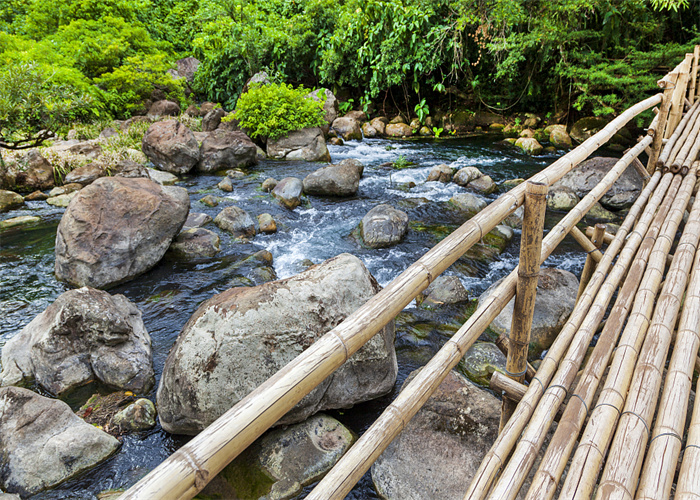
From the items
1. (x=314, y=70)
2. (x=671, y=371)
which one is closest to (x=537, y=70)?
(x=314, y=70)

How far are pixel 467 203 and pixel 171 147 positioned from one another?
6048mm

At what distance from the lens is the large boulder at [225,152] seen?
29.2ft

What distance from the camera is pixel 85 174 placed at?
8023 mm

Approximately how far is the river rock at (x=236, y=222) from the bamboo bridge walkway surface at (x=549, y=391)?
458 centimetres

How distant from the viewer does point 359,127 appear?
1236cm

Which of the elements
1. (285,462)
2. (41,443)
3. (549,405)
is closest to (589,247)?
(549,405)

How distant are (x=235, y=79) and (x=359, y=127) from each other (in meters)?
5.67

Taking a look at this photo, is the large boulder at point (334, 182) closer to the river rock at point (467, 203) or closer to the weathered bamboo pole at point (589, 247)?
the river rock at point (467, 203)

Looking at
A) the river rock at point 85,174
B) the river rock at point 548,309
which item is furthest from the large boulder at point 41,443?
the river rock at point 85,174

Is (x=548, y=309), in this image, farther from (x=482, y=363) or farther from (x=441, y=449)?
→ (x=441, y=449)

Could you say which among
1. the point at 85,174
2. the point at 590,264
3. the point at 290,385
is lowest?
the point at 85,174

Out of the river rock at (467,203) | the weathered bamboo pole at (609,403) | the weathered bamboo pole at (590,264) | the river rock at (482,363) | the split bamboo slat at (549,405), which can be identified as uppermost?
the weathered bamboo pole at (609,403)

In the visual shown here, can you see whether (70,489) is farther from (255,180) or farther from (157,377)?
(255,180)

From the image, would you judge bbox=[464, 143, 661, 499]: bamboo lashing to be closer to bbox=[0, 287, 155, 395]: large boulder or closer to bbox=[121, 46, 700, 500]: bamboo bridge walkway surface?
bbox=[121, 46, 700, 500]: bamboo bridge walkway surface
